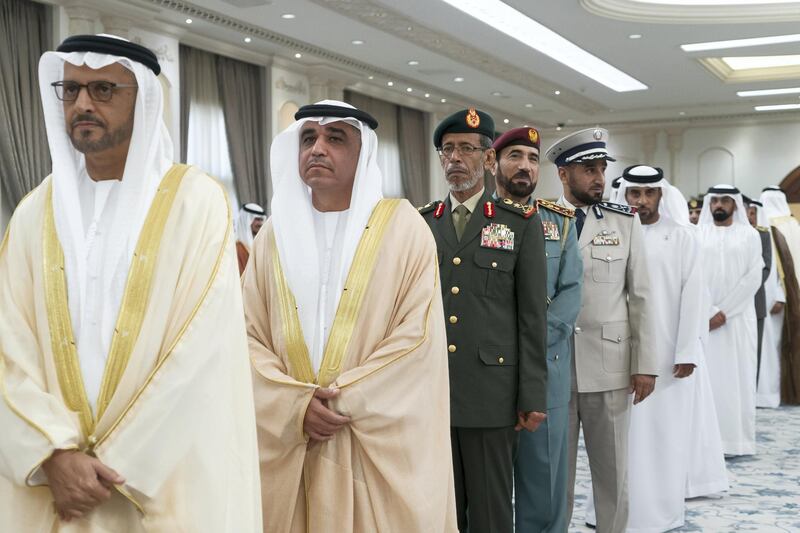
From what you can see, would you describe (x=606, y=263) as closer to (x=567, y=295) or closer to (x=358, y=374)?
(x=567, y=295)

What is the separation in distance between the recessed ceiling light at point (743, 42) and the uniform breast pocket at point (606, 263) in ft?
27.7

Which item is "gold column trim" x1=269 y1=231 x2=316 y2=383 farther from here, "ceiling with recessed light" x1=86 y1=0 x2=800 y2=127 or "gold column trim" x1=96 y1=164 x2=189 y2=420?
"ceiling with recessed light" x1=86 y1=0 x2=800 y2=127

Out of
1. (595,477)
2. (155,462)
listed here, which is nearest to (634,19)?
(595,477)

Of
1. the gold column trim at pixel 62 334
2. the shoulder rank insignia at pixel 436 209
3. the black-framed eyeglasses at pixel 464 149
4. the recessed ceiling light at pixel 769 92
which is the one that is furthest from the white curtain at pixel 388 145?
the gold column trim at pixel 62 334

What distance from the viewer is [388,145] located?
561 inches

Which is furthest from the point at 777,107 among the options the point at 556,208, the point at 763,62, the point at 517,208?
the point at 517,208

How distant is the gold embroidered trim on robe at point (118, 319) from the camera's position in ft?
6.02

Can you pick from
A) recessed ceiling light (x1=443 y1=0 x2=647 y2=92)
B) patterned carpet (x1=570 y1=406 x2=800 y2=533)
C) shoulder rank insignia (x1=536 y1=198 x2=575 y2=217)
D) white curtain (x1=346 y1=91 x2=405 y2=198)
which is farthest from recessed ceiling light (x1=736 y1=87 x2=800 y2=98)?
shoulder rank insignia (x1=536 y1=198 x2=575 y2=217)

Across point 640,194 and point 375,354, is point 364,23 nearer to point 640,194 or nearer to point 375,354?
point 640,194

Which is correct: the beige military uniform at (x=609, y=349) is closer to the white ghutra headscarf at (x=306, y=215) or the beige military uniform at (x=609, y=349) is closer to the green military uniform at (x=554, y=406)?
the green military uniform at (x=554, y=406)

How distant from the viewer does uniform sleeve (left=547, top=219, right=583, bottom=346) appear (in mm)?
3237

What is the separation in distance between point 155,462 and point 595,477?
2.35m

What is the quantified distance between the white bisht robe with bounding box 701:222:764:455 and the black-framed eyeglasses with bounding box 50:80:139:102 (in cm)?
487

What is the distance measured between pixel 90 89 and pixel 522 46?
31.9 ft
